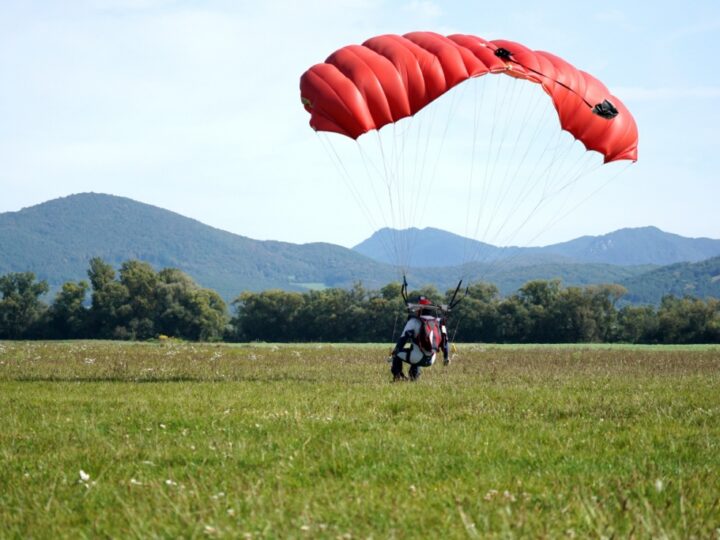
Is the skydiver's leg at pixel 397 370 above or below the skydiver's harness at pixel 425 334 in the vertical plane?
below

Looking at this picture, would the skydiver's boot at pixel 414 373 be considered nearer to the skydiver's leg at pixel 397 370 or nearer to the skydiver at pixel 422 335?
the skydiver at pixel 422 335

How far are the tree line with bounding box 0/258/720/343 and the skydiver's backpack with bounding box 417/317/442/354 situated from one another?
205 ft

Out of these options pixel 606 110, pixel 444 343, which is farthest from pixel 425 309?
pixel 606 110

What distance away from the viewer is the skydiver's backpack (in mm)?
18031

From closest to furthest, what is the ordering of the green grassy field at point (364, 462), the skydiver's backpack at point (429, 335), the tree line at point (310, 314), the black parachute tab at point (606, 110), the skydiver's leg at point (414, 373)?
the green grassy field at point (364, 462) < the skydiver's backpack at point (429, 335) < the skydiver's leg at point (414, 373) < the black parachute tab at point (606, 110) < the tree line at point (310, 314)

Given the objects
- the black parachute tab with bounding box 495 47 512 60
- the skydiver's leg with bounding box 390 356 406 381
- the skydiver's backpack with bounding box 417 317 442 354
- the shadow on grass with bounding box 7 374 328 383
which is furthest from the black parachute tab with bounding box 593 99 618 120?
the shadow on grass with bounding box 7 374 328 383

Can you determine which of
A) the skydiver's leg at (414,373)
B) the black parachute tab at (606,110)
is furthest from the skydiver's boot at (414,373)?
the black parachute tab at (606,110)

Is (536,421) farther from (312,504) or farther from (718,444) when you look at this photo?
(312,504)

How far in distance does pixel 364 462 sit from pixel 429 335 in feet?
34.0

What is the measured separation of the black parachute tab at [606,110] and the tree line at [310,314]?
6060cm

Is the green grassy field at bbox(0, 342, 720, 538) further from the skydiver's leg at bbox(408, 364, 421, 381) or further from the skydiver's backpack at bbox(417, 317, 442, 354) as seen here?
the skydiver's leg at bbox(408, 364, 421, 381)

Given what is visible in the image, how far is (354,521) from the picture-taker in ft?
18.2

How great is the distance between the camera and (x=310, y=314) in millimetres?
92875

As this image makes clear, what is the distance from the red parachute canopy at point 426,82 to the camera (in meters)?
18.8
